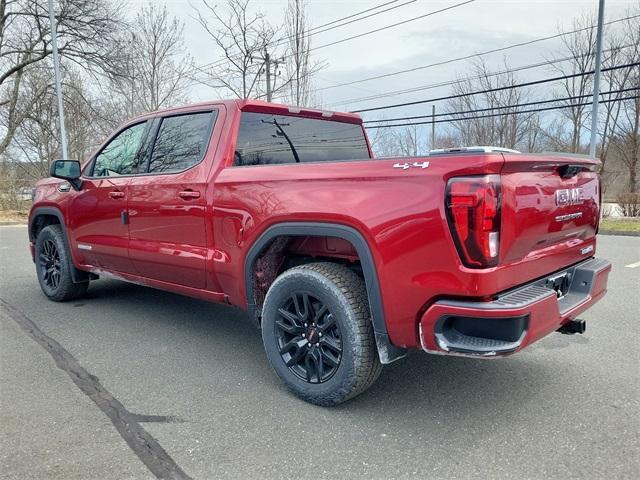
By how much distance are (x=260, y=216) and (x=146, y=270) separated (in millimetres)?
1582

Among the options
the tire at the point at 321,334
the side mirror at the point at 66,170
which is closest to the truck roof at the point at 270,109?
the side mirror at the point at 66,170

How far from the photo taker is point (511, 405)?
9.63 feet

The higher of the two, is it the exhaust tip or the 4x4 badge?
the 4x4 badge

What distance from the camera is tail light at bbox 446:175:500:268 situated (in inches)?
87.4

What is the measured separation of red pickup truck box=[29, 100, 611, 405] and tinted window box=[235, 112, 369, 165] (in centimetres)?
1

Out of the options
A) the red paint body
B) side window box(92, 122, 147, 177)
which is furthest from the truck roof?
side window box(92, 122, 147, 177)

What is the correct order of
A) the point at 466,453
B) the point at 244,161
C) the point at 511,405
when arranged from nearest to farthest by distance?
the point at 466,453
the point at 511,405
the point at 244,161

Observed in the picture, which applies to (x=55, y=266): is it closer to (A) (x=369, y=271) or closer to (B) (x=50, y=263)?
(B) (x=50, y=263)

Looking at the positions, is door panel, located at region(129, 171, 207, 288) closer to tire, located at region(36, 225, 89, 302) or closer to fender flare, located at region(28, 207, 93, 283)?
fender flare, located at region(28, 207, 93, 283)

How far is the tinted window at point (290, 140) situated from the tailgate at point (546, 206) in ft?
6.36

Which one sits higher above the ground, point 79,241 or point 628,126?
point 628,126

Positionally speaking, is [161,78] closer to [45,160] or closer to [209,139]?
[45,160]

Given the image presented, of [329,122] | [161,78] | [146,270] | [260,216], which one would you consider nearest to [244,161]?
[260,216]

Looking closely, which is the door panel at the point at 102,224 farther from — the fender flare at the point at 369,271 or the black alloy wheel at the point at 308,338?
the fender flare at the point at 369,271
